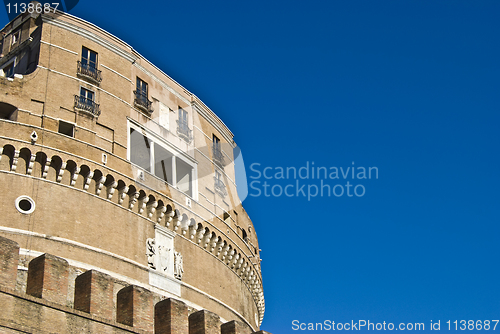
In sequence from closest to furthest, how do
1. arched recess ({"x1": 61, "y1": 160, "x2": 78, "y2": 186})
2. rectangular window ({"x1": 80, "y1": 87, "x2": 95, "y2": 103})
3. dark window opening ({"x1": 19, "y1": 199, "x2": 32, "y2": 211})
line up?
dark window opening ({"x1": 19, "y1": 199, "x2": 32, "y2": 211})
arched recess ({"x1": 61, "y1": 160, "x2": 78, "y2": 186})
rectangular window ({"x1": 80, "y1": 87, "x2": 95, "y2": 103})

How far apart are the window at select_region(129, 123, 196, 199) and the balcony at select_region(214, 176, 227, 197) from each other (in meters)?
2.08

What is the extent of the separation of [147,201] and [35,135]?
577cm

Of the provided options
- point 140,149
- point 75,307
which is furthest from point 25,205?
point 75,307

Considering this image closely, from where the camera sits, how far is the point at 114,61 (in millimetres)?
31188

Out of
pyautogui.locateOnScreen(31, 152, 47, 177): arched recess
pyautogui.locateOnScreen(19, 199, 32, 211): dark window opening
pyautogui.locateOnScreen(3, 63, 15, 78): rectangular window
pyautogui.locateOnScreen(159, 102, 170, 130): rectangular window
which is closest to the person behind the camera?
pyautogui.locateOnScreen(19, 199, 32, 211): dark window opening

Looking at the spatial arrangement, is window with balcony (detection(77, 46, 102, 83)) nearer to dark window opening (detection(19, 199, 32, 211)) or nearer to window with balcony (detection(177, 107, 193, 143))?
window with balcony (detection(177, 107, 193, 143))

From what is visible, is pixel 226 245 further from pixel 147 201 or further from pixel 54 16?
pixel 54 16

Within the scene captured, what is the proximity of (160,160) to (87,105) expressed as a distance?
16.4 ft

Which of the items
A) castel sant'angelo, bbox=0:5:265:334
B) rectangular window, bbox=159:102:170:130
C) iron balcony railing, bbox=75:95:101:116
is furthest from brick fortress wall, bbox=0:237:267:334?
rectangular window, bbox=159:102:170:130

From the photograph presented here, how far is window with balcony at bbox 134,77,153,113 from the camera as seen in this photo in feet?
103

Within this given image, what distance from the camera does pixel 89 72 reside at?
29.5 meters

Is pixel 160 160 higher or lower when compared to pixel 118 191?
higher

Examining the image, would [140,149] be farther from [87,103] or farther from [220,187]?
[220,187]

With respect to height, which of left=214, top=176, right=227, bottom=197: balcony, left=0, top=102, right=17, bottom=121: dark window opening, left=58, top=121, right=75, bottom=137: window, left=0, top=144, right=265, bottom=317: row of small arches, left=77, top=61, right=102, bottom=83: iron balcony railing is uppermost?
left=77, top=61, right=102, bottom=83: iron balcony railing
